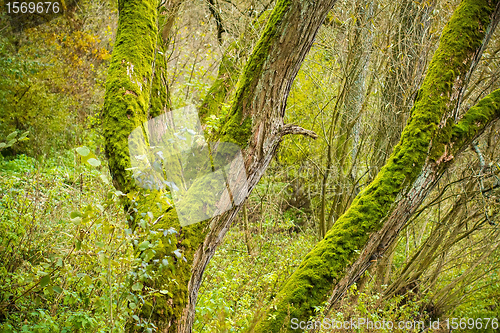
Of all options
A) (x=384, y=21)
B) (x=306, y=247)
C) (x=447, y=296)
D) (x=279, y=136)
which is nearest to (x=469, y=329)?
(x=447, y=296)

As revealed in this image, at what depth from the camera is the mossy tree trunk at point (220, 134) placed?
200 cm

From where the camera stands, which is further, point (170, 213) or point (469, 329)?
point (469, 329)

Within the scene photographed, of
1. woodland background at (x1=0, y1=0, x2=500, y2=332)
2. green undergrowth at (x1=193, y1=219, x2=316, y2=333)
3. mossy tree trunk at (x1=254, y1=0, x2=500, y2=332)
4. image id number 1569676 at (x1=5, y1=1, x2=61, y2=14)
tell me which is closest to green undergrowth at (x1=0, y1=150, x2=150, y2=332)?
woodland background at (x1=0, y1=0, x2=500, y2=332)

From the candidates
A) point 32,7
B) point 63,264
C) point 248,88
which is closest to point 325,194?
point 248,88

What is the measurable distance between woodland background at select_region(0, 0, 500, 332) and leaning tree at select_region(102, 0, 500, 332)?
0.29 meters

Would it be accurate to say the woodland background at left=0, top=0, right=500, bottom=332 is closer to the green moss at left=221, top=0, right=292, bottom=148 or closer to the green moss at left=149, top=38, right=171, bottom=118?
the green moss at left=221, top=0, right=292, bottom=148

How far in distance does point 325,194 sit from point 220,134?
117 inches

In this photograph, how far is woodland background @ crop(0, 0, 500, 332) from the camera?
8.01 feet

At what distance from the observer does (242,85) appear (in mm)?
2273

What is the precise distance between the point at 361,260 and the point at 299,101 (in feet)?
14.2

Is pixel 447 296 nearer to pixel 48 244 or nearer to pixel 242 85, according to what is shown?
pixel 242 85

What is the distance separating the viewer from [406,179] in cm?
237

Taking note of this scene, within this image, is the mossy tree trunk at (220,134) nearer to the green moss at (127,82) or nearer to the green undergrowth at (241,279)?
the green moss at (127,82)

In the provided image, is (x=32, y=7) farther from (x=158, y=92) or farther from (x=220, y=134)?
(x=220, y=134)
